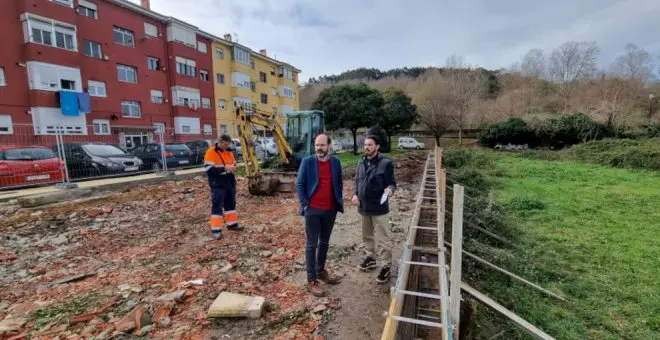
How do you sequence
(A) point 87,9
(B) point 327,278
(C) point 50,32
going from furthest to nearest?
(A) point 87,9, (C) point 50,32, (B) point 327,278

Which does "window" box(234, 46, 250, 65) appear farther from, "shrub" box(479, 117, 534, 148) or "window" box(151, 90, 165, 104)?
"shrub" box(479, 117, 534, 148)

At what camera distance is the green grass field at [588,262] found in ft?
12.2

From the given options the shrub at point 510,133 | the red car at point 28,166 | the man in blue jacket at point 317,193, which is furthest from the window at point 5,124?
the shrub at point 510,133

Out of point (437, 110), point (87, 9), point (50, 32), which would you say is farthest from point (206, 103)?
point (437, 110)

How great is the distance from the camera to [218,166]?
5.31m

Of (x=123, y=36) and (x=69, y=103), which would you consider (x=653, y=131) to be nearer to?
(x=123, y=36)

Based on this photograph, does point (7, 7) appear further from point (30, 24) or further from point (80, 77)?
point (80, 77)

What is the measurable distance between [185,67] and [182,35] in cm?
241

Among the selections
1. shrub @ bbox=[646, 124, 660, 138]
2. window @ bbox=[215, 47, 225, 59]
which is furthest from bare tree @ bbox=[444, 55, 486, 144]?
window @ bbox=[215, 47, 225, 59]

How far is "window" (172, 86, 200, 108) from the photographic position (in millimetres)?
24750

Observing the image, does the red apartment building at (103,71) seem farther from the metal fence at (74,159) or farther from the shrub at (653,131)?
the shrub at (653,131)

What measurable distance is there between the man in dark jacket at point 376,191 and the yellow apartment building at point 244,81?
908 inches

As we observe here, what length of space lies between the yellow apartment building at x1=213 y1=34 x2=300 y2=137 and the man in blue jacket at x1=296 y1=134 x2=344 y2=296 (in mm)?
23158

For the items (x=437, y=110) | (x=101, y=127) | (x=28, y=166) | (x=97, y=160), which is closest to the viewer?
(x=28, y=166)
